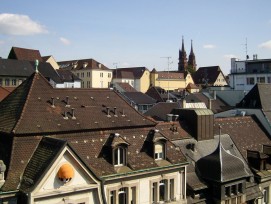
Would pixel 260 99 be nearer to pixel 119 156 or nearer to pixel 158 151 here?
pixel 158 151

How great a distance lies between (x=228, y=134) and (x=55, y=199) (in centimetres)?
2212

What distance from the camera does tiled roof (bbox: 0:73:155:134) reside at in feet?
72.9

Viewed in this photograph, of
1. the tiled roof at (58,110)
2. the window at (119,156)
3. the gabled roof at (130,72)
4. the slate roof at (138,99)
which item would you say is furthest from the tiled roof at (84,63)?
the window at (119,156)

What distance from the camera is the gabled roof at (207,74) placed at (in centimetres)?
16938

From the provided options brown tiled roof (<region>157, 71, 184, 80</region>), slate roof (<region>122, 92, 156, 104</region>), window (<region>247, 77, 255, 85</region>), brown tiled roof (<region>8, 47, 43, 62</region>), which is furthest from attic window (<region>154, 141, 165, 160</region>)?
brown tiled roof (<region>157, 71, 184, 80</region>)

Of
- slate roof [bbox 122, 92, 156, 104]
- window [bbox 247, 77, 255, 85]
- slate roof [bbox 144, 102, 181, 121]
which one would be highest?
window [bbox 247, 77, 255, 85]

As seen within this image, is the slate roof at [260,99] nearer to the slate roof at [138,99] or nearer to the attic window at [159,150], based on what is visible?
the attic window at [159,150]

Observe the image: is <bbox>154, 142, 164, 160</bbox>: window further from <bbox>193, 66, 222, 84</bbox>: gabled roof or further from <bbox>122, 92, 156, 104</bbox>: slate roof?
<bbox>193, 66, 222, 84</bbox>: gabled roof

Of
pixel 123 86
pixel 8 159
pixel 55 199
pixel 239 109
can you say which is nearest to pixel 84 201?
pixel 55 199

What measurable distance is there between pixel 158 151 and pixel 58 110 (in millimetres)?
8033

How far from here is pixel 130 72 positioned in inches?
6033

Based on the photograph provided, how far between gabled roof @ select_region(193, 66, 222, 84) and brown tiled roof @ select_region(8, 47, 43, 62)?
9259 cm

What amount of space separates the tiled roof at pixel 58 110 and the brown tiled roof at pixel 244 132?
1324 cm

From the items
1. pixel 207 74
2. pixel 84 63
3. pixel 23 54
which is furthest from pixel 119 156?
pixel 207 74
